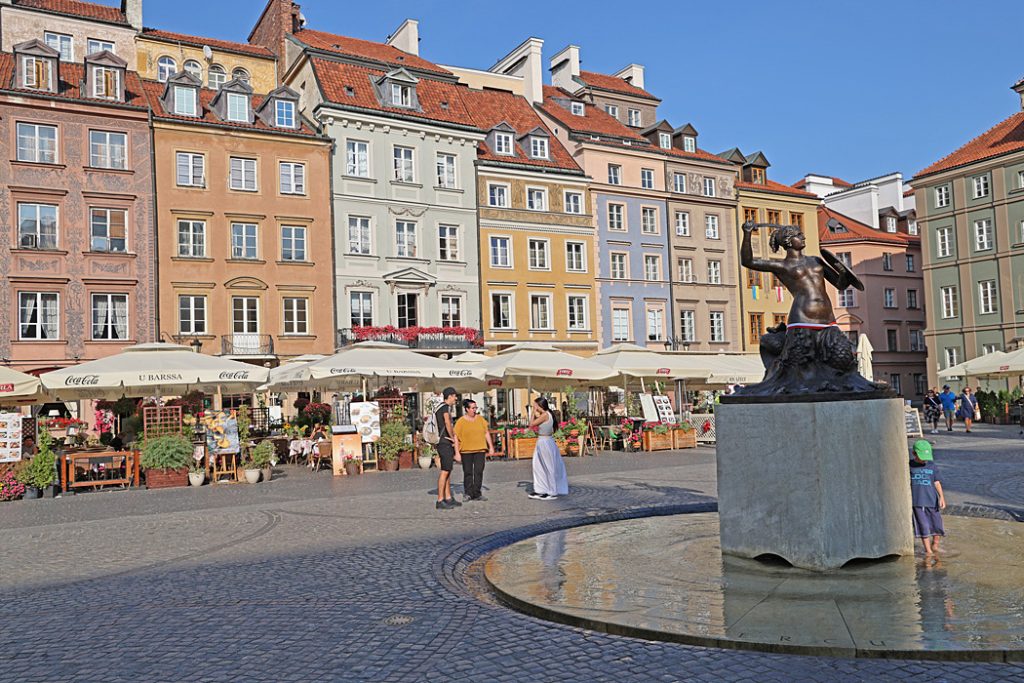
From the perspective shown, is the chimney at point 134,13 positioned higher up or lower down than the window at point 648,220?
higher up

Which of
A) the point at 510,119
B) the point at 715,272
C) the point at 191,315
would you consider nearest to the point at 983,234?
the point at 715,272

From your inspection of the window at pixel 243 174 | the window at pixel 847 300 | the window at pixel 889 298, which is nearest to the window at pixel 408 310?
the window at pixel 243 174

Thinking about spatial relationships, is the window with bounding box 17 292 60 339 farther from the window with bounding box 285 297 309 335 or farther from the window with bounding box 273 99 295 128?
the window with bounding box 273 99 295 128

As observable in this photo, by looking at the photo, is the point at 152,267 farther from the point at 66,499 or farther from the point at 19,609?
A: the point at 19,609

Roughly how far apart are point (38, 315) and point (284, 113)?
1306cm

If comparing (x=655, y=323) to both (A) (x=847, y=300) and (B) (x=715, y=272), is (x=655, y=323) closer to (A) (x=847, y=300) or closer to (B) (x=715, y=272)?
(B) (x=715, y=272)

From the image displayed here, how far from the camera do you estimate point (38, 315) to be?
31.9 meters

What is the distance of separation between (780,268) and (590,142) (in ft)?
126

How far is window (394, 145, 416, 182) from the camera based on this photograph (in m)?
39.7

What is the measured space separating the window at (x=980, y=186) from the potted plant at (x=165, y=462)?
43.5 metres

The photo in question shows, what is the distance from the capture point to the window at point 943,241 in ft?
160

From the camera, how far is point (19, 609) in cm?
741

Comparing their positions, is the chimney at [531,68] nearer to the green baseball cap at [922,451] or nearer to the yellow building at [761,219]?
the yellow building at [761,219]

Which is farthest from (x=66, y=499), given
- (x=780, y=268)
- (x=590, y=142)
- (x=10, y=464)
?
(x=590, y=142)
